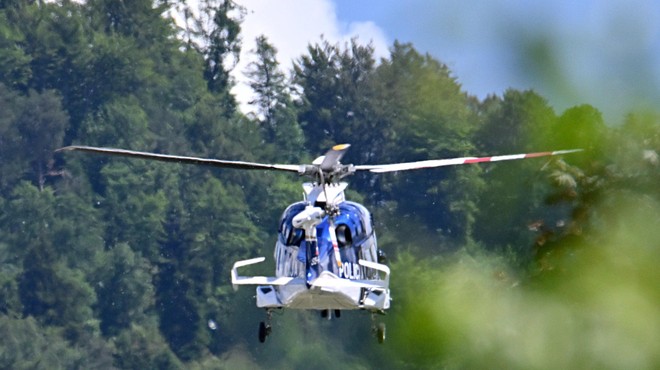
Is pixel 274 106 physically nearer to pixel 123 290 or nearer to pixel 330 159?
pixel 123 290

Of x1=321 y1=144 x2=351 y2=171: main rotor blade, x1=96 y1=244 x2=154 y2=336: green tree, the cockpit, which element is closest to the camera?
x1=321 y1=144 x2=351 y2=171: main rotor blade

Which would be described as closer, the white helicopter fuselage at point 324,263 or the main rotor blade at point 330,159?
the white helicopter fuselage at point 324,263

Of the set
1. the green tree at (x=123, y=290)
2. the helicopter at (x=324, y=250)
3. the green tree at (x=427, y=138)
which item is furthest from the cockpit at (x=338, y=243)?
the green tree at (x=123, y=290)

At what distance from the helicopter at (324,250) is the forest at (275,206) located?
17.4ft

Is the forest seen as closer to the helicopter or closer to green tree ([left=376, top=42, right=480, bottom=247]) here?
green tree ([left=376, top=42, right=480, bottom=247])

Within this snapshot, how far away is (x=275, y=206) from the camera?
60.4 meters

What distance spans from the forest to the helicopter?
5.31 meters

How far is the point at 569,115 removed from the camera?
38.2m

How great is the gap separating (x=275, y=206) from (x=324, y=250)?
3147cm

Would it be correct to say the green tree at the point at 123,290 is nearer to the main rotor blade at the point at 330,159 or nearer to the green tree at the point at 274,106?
the green tree at the point at 274,106

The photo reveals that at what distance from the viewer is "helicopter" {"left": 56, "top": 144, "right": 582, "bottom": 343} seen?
28.7 meters

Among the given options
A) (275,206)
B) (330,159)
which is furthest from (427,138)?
(330,159)

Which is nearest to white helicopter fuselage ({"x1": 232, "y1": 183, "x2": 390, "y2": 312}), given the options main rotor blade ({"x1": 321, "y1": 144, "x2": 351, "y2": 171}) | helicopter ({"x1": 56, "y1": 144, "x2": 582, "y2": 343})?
helicopter ({"x1": 56, "y1": 144, "x2": 582, "y2": 343})

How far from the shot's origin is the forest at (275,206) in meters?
36.1
